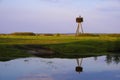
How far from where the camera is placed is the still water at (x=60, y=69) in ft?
97.2

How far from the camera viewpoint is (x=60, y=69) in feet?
114

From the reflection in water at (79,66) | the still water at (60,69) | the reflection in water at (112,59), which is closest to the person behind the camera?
the still water at (60,69)

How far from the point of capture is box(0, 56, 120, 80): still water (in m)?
29.6

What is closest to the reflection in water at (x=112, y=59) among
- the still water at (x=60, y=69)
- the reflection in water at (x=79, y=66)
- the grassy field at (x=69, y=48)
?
the still water at (x=60, y=69)

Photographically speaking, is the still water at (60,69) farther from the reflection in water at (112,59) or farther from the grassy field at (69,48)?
the grassy field at (69,48)

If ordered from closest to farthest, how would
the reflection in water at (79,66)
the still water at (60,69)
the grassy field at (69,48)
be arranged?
Result: the still water at (60,69) < the reflection in water at (79,66) < the grassy field at (69,48)

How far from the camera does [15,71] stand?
108 feet

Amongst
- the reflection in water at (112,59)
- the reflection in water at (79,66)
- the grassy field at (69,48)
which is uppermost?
the grassy field at (69,48)

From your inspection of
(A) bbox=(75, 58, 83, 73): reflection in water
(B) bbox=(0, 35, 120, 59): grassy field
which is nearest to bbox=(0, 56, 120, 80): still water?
(A) bbox=(75, 58, 83, 73): reflection in water

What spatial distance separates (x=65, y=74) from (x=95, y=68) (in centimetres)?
538

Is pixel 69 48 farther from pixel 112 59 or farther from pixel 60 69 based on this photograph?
pixel 60 69

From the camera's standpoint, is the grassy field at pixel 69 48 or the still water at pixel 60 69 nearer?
the still water at pixel 60 69

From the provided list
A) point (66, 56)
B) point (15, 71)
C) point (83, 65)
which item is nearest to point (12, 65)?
point (15, 71)

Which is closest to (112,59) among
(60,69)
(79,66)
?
(79,66)
